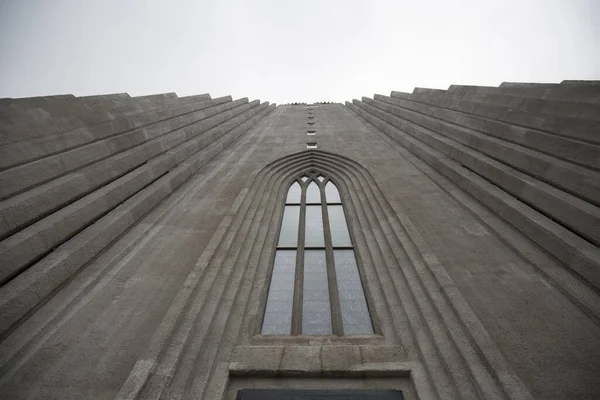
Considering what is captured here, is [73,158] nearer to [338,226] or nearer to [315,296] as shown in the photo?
[315,296]

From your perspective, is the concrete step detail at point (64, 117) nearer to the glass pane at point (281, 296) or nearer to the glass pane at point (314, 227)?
the glass pane at point (281, 296)

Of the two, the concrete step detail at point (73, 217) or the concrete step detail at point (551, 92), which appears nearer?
the concrete step detail at point (73, 217)

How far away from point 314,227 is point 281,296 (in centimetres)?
331

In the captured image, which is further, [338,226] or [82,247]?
[338,226]

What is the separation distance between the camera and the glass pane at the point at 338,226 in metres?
8.65

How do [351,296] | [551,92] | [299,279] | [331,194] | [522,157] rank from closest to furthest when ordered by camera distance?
[351,296] < [299,279] < [522,157] < [551,92] < [331,194]

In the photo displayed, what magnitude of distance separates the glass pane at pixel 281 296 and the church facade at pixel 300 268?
41 mm

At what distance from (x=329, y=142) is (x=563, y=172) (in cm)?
1082

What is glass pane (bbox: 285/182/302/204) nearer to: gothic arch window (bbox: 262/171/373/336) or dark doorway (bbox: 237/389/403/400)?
gothic arch window (bbox: 262/171/373/336)

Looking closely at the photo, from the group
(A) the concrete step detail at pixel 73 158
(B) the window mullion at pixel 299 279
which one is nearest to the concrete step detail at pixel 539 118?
(B) the window mullion at pixel 299 279

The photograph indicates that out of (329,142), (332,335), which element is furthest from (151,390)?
(329,142)

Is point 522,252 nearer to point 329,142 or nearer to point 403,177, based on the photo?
point 403,177

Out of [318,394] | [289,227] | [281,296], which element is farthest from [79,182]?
[318,394]

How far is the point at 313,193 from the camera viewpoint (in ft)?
39.3
